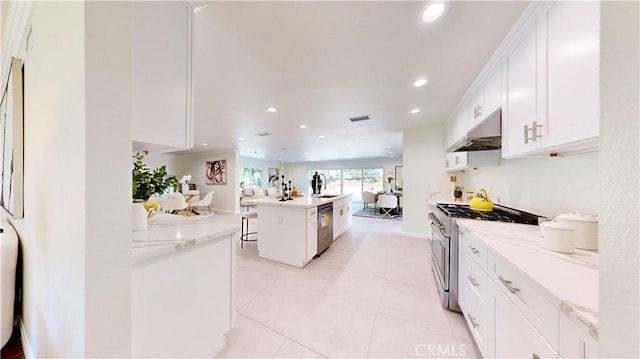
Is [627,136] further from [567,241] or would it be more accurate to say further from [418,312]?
[418,312]

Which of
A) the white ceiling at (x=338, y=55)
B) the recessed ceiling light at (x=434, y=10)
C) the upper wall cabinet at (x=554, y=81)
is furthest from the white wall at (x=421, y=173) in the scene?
the recessed ceiling light at (x=434, y=10)

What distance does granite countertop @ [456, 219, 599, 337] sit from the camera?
577 mm

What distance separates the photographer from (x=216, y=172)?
23.7 feet

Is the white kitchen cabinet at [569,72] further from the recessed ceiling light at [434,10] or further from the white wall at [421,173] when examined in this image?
the white wall at [421,173]

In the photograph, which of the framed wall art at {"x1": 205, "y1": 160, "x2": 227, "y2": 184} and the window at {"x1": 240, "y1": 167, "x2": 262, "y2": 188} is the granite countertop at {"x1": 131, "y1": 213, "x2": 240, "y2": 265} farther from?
the window at {"x1": 240, "y1": 167, "x2": 262, "y2": 188}

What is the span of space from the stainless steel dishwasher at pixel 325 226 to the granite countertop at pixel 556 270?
6.87 ft

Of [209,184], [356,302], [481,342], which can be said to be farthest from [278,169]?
[481,342]

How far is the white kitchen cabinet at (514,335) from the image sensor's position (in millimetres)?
750

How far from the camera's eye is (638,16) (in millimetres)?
289

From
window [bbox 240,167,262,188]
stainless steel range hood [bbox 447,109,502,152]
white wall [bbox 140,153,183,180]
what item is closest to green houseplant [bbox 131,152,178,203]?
stainless steel range hood [bbox 447,109,502,152]

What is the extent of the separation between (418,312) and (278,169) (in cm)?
997

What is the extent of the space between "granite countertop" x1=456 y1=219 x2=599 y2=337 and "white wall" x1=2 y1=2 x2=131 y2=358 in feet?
4.70

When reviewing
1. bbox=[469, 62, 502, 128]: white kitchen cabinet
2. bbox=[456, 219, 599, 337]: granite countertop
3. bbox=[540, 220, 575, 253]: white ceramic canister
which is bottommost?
bbox=[456, 219, 599, 337]: granite countertop

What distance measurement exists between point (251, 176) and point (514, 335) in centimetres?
947
